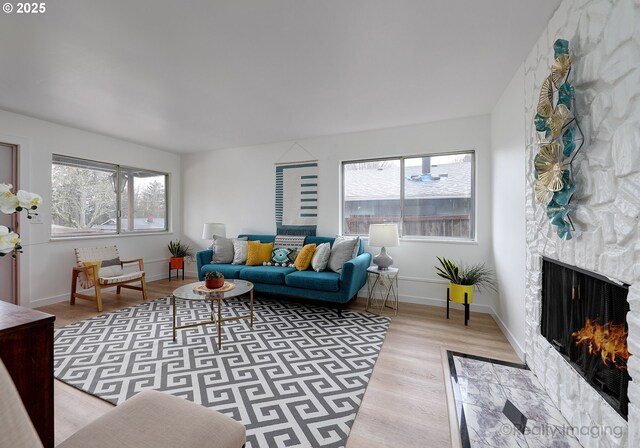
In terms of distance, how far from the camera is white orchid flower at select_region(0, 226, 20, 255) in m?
0.91

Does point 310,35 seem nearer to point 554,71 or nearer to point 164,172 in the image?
point 554,71

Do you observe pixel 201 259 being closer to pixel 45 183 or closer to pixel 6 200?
pixel 45 183

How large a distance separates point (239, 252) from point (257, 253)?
28 centimetres

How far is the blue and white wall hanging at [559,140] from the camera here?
58.0 inches

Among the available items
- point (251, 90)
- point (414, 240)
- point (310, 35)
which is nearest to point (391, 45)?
point (310, 35)

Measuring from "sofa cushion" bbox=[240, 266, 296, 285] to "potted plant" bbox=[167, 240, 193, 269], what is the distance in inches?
76.4

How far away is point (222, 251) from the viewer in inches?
163

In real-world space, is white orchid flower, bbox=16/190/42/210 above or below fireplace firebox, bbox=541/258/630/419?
above

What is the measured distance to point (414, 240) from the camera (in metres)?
3.71

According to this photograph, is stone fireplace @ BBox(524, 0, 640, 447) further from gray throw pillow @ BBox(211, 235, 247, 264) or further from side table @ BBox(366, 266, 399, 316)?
gray throw pillow @ BBox(211, 235, 247, 264)

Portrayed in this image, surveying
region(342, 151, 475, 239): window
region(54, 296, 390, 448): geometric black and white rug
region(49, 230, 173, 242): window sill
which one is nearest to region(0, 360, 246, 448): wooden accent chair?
region(54, 296, 390, 448): geometric black and white rug

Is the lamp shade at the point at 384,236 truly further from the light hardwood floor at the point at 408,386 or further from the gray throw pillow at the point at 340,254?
the light hardwood floor at the point at 408,386

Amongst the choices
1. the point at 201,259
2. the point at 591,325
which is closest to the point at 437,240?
the point at 591,325

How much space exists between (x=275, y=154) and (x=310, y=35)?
9.10ft
